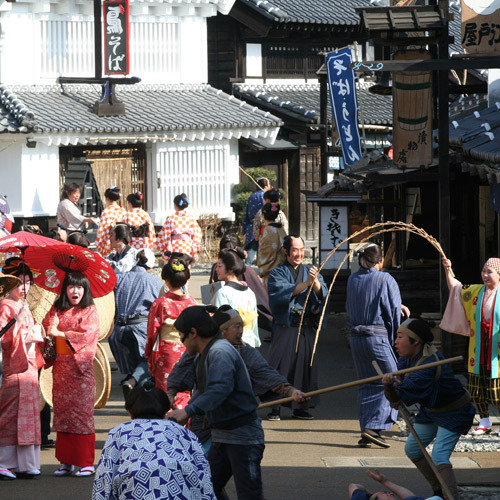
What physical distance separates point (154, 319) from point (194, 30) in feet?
59.2

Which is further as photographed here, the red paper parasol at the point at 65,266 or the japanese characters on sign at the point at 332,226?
the japanese characters on sign at the point at 332,226

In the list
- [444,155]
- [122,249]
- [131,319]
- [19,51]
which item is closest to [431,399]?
[444,155]

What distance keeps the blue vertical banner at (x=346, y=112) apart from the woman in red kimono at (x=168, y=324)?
24.3 ft

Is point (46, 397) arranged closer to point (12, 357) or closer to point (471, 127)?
Answer: point (12, 357)

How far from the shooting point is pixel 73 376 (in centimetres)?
816

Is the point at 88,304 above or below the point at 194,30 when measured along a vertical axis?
below

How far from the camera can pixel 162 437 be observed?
4723 millimetres

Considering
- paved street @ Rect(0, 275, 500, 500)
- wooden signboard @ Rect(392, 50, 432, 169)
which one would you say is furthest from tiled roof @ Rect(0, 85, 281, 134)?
paved street @ Rect(0, 275, 500, 500)

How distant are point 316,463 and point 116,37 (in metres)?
16.7

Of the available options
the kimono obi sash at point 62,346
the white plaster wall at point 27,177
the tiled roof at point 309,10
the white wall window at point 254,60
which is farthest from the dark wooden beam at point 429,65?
the white wall window at point 254,60

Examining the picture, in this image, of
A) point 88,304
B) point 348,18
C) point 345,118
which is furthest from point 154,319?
point 348,18

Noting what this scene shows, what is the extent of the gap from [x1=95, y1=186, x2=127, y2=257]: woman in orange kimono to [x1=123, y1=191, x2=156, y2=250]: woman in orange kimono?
137 mm

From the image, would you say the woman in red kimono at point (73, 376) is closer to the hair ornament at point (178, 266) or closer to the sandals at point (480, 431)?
the hair ornament at point (178, 266)

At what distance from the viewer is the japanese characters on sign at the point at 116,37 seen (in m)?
23.3
